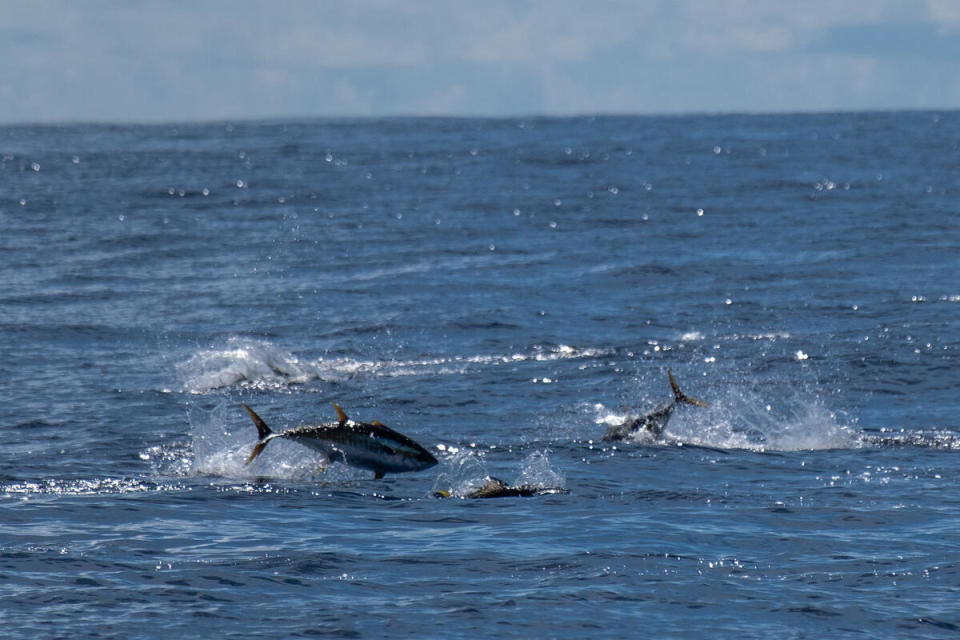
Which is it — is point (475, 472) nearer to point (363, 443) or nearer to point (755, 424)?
point (363, 443)

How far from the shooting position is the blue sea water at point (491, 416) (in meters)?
13.2

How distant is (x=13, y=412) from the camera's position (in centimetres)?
2355

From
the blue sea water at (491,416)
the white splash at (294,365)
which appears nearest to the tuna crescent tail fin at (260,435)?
the blue sea water at (491,416)

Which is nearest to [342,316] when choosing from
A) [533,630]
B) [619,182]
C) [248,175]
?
[533,630]

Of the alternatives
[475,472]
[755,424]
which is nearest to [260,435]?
[475,472]

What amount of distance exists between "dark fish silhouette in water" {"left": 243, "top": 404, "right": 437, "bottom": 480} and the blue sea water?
1.84ft

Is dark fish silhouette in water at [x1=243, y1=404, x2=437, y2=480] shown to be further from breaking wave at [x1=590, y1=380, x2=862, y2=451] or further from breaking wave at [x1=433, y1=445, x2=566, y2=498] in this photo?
breaking wave at [x1=590, y1=380, x2=862, y2=451]

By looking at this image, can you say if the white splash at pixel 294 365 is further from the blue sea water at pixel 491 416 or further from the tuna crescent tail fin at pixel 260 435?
the tuna crescent tail fin at pixel 260 435

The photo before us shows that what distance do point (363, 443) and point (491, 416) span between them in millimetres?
6314

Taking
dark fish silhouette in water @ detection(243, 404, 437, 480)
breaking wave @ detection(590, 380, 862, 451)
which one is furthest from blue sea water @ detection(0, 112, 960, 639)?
dark fish silhouette in water @ detection(243, 404, 437, 480)

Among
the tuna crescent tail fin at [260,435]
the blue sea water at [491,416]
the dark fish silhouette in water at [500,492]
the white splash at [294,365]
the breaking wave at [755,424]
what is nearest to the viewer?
the blue sea water at [491,416]

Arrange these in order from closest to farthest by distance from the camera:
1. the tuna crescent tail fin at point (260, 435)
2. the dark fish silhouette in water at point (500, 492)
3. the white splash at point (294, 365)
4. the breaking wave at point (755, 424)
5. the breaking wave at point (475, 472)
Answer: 1. the tuna crescent tail fin at point (260, 435)
2. the dark fish silhouette in water at point (500, 492)
3. the breaking wave at point (475, 472)
4. the breaking wave at point (755, 424)
5. the white splash at point (294, 365)

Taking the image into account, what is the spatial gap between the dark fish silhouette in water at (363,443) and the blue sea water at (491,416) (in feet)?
1.84

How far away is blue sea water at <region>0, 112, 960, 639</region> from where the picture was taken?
520 inches
